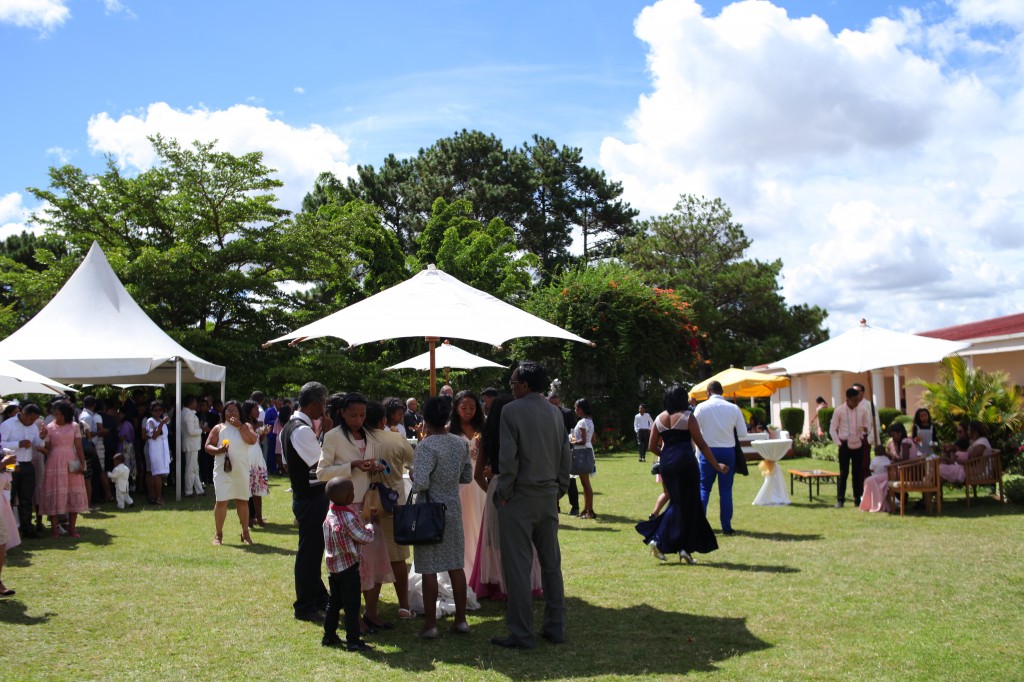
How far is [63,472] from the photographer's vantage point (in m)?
11.4

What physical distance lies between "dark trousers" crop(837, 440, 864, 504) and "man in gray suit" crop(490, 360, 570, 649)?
855cm

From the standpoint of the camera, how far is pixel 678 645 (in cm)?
610

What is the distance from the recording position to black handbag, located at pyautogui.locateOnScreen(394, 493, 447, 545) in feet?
20.2

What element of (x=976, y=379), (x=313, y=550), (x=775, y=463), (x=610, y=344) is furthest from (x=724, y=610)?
(x=610, y=344)

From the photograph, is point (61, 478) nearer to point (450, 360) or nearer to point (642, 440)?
point (450, 360)

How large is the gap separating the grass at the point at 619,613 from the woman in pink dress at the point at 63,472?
52cm

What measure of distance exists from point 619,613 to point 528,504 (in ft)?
5.09

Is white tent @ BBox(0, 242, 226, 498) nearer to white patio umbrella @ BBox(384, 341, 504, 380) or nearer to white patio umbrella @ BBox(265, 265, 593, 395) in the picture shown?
white patio umbrella @ BBox(384, 341, 504, 380)

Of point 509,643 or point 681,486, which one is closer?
point 509,643

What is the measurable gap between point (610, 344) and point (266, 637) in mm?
23595

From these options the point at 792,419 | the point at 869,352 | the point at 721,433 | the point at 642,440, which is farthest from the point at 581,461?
the point at 792,419

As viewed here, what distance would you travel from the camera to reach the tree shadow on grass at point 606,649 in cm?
562

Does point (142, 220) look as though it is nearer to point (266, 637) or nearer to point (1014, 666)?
point (266, 637)

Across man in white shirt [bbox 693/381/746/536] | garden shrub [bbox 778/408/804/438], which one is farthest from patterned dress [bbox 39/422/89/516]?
garden shrub [bbox 778/408/804/438]
